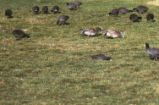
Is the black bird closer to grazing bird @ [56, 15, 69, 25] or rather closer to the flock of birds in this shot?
the flock of birds

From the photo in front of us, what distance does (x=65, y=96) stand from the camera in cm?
1301

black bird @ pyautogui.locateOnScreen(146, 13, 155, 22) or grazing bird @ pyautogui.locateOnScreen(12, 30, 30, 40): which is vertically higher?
grazing bird @ pyautogui.locateOnScreen(12, 30, 30, 40)

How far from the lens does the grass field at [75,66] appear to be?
1294cm

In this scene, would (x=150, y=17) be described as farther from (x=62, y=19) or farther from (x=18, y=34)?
(x=18, y=34)

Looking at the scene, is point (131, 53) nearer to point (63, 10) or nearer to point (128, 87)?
point (128, 87)

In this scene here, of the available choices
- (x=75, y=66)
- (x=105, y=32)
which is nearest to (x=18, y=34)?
(x=105, y=32)

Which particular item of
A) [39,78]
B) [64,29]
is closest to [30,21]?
[64,29]

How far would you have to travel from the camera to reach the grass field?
12.9 m

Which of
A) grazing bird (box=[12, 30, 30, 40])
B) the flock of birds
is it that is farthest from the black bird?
grazing bird (box=[12, 30, 30, 40])

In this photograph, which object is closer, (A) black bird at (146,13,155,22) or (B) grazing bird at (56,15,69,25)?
(B) grazing bird at (56,15,69,25)

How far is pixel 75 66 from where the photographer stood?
1716cm

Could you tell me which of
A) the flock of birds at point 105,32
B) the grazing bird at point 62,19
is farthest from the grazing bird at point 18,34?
the grazing bird at point 62,19

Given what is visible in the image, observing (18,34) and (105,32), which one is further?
(105,32)

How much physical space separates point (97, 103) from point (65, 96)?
1392mm
